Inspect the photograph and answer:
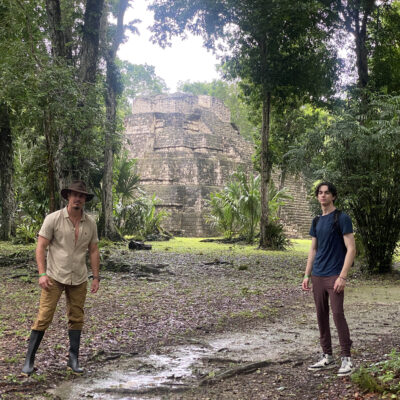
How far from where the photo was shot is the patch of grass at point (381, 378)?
10.3ft

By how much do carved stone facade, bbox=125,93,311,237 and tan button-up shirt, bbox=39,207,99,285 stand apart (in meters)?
22.6

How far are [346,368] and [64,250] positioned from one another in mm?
2356

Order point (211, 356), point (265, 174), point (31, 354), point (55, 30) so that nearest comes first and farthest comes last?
1. point (31, 354)
2. point (211, 356)
3. point (55, 30)
4. point (265, 174)

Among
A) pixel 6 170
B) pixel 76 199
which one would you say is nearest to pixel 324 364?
pixel 76 199

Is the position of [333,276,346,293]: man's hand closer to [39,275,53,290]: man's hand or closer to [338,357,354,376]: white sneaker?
[338,357,354,376]: white sneaker

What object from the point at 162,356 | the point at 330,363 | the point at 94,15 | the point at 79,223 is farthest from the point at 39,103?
the point at 330,363

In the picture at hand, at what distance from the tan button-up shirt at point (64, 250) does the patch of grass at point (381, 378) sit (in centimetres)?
224

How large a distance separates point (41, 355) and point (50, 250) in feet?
3.20

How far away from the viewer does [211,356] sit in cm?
444

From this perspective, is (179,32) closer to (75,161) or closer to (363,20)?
(363,20)

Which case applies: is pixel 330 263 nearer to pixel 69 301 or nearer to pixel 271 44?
pixel 69 301

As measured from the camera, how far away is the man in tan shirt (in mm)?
3895

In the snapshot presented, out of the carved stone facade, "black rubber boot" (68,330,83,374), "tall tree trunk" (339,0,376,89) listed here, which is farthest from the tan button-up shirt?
the carved stone facade

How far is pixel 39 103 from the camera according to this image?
8.69m
